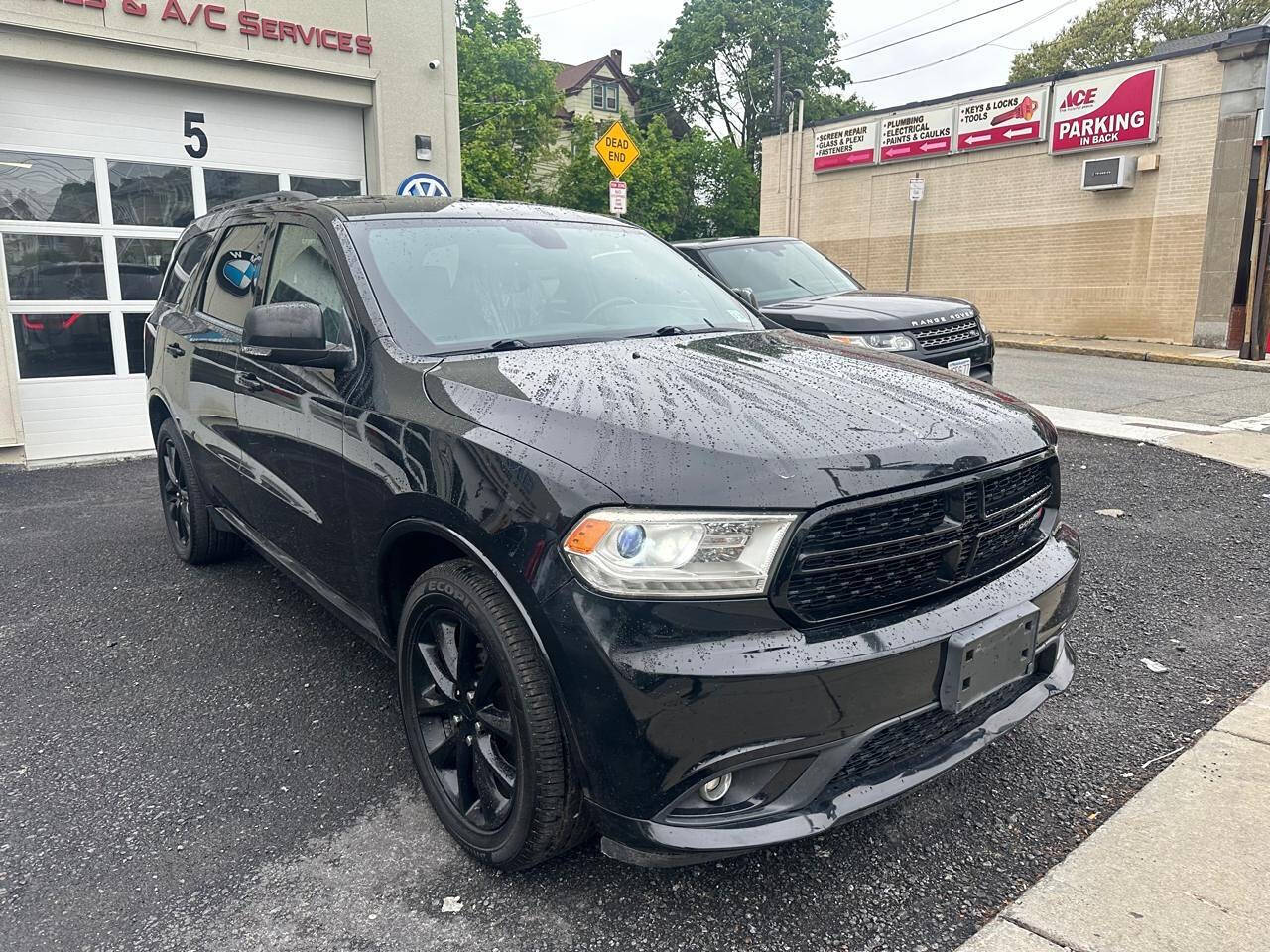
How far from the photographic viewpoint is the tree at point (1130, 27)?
3447 cm

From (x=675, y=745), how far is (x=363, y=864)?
3.45ft

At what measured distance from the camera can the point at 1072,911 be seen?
218cm

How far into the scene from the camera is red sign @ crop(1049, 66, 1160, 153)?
16.2m

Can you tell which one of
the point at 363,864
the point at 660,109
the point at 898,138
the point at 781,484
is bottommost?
the point at 363,864

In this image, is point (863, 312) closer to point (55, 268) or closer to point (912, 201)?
point (55, 268)

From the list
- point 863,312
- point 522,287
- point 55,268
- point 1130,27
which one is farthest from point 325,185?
point 1130,27

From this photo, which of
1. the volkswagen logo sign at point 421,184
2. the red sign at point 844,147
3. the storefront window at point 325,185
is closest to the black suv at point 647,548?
the volkswagen logo sign at point 421,184

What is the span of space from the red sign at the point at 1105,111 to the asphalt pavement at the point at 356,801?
14637mm

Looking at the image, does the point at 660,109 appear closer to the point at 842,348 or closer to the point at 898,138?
the point at 898,138

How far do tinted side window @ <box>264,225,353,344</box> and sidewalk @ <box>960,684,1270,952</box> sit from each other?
2.45 metres

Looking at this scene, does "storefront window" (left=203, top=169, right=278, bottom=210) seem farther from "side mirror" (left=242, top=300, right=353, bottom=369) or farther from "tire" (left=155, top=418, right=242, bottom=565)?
"side mirror" (left=242, top=300, right=353, bottom=369)

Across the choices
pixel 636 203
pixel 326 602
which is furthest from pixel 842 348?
pixel 636 203

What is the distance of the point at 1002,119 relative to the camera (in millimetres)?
18438

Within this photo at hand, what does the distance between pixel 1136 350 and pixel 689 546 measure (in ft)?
52.5
